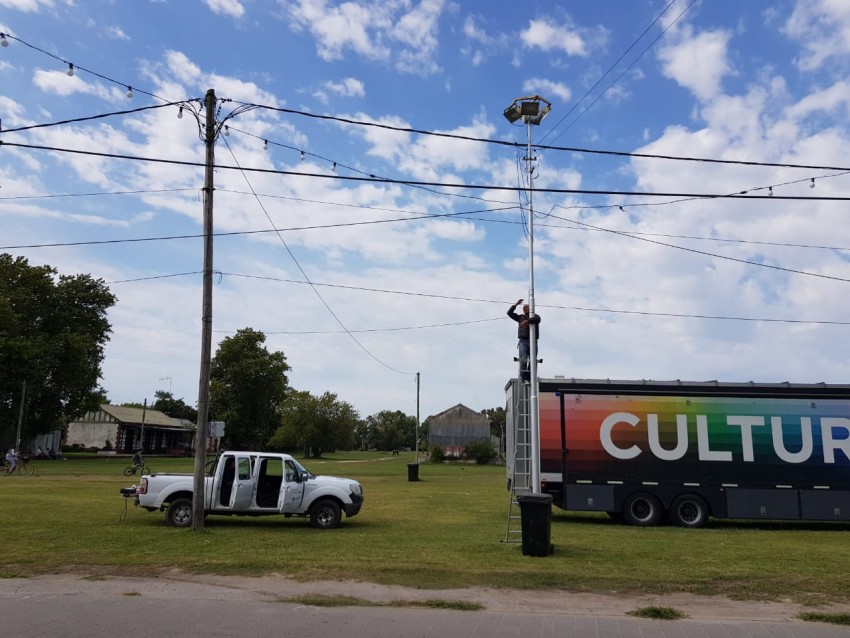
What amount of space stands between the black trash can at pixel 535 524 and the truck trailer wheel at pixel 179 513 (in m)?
7.81

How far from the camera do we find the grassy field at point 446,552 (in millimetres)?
9484

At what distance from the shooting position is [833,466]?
659 inches

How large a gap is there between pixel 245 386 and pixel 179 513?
6674 centimetres

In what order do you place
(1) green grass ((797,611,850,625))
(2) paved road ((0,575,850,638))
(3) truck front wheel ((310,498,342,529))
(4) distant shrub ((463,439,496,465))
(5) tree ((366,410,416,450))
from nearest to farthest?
1. (2) paved road ((0,575,850,638))
2. (1) green grass ((797,611,850,625))
3. (3) truck front wheel ((310,498,342,529))
4. (4) distant shrub ((463,439,496,465))
5. (5) tree ((366,410,416,450))

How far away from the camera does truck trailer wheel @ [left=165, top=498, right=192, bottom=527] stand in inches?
570

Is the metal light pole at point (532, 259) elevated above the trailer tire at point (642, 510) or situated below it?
above

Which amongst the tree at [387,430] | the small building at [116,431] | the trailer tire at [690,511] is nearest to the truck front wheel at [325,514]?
the trailer tire at [690,511]

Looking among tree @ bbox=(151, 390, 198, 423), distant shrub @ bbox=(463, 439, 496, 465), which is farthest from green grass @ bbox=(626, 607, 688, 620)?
tree @ bbox=(151, 390, 198, 423)

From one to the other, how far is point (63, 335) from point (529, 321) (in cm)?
5494

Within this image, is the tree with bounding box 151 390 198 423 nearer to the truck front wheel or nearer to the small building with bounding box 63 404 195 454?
the small building with bounding box 63 404 195 454

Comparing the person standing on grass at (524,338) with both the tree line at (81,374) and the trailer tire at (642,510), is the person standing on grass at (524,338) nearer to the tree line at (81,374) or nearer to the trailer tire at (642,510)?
the trailer tire at (642,510)

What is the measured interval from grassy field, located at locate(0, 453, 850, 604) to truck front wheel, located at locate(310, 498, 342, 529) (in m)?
0.37

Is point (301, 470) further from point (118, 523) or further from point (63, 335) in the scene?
point (63, 335)

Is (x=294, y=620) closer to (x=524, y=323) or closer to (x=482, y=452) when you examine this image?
(x=524, y=323)
